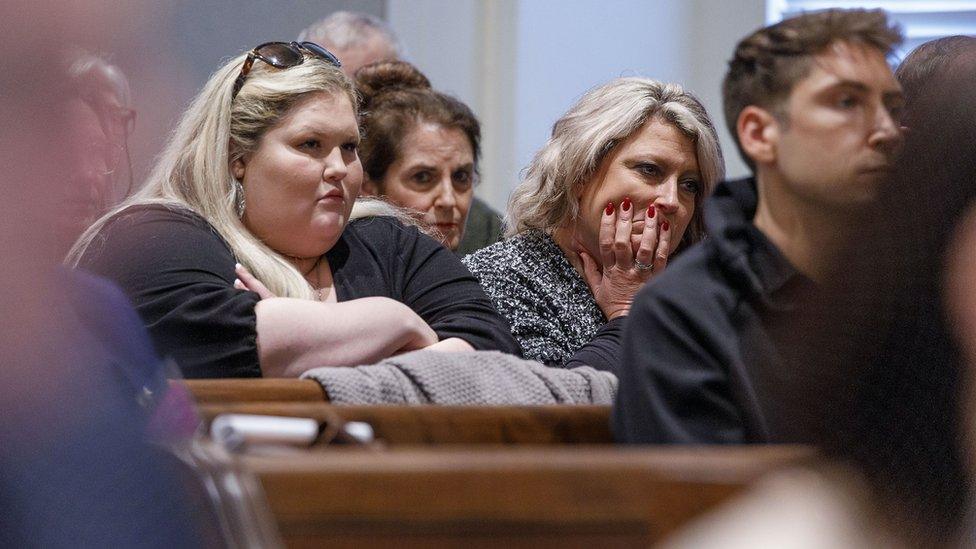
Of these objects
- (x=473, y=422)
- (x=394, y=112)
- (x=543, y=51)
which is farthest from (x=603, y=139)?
(x=543, y=51)

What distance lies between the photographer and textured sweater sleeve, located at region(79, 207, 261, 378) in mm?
1541

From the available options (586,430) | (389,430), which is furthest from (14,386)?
(586,430)

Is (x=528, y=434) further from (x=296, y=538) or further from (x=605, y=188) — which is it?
(x=605, y=188)

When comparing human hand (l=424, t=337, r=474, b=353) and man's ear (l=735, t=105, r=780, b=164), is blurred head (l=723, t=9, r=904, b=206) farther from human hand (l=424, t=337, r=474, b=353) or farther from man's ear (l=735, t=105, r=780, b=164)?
human hand (l=424, t=337, r=474, b=353)

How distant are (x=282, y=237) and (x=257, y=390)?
646 mm

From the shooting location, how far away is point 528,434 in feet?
3.49

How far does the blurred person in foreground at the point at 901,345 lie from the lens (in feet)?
3.43

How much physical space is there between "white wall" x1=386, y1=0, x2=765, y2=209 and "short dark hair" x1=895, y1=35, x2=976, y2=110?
52.3 inches

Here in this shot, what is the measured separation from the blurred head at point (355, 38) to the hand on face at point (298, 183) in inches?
40.2

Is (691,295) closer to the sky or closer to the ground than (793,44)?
closer to the ground

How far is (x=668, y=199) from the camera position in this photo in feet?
6.36

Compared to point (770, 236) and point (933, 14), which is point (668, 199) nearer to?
point (770, 236)

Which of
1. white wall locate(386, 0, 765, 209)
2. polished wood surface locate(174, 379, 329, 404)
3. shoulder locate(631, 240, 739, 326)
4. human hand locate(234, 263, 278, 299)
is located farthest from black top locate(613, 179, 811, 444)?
white wall locate(386, 0, 765, 209)

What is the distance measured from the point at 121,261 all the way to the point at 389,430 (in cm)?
73
